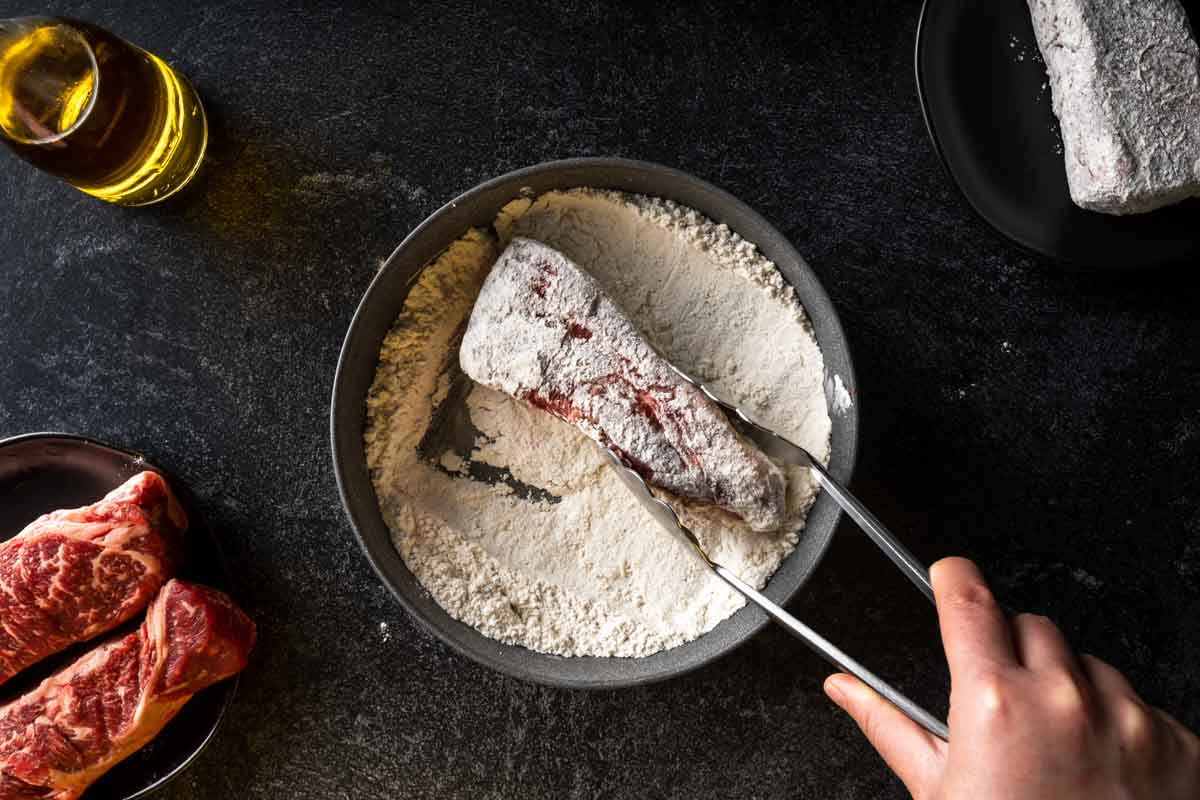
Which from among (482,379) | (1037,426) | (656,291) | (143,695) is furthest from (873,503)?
(143,695)

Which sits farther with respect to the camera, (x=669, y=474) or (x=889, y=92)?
(x=889, y=92)

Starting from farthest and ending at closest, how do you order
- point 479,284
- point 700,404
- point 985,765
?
point 479,284 → point 700,404 → point 985,765

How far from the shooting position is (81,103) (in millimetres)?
1115

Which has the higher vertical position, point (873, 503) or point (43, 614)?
point (873, 503)

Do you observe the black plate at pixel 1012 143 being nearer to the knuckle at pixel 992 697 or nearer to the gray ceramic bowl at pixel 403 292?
the gray ceramic bowl at pixel 403 292

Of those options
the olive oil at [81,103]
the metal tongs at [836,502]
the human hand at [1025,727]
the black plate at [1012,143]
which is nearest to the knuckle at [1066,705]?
the human hand at [1025,727]

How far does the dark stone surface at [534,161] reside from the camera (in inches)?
47.1

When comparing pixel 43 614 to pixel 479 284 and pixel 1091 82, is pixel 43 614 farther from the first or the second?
pixel 1091 82

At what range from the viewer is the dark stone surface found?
120 centimetres

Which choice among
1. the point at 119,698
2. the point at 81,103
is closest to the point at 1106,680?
the point at 119,698

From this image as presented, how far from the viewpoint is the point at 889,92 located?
1219mm

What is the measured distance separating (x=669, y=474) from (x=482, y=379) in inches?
9.5

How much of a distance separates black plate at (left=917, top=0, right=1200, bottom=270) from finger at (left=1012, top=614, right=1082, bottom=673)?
0.47 m

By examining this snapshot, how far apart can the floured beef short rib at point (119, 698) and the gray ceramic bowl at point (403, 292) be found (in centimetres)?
24
